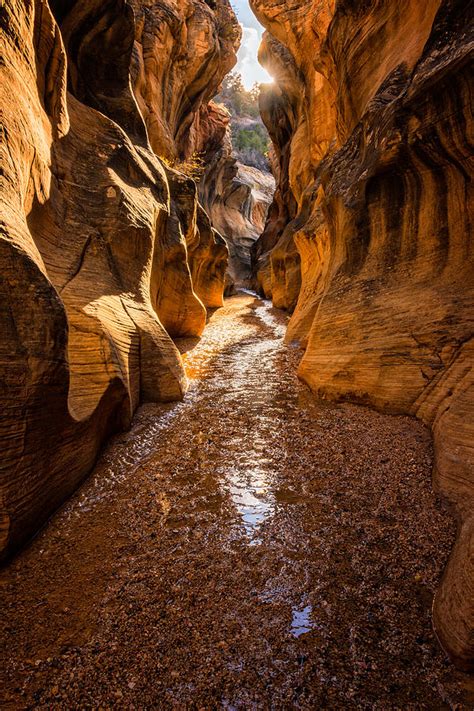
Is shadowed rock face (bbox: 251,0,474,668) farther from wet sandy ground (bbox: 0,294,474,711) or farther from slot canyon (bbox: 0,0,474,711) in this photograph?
wet sandy ground (bbox: 0,294,474,711)

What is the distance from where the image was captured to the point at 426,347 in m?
4.62

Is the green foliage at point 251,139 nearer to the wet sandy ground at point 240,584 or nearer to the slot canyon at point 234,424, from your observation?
the slot canyon at point 234,424

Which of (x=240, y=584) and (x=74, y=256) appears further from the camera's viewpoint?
(x=74, y=256)

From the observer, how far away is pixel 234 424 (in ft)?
17.5

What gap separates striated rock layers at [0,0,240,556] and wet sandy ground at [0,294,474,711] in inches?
25.8

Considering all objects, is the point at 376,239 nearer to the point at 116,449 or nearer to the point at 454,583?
the point at 454,583

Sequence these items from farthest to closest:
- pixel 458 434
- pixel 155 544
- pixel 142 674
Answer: pixel 458 434 → pixel 155 544 → pixel 142 674

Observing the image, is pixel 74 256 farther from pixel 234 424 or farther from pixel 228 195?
pixel 228 195

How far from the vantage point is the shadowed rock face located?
3418 mm

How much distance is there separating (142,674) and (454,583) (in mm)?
2114

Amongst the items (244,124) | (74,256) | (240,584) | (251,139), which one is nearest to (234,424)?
(240,584)

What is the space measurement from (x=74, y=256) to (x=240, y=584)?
5.37 meters

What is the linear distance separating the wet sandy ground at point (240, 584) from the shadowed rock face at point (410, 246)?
0.33 metres

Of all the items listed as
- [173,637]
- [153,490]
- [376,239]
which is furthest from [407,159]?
[173,637]
